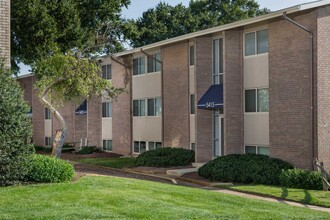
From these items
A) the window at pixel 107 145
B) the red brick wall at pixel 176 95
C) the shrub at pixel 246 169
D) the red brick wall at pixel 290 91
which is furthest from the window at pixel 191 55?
the window at pixel 107 145

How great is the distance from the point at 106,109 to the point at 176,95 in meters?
9.82

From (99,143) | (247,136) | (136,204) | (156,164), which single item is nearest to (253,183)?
(247,136)

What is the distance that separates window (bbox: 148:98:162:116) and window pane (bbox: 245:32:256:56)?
8.46 metres

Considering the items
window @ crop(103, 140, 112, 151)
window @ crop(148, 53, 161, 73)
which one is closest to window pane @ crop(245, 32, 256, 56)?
window @ crop(148, 53, 161, 73)

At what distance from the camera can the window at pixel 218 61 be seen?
26.3m

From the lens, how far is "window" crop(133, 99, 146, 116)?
33.5m

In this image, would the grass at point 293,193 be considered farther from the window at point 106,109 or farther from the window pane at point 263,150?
the window at point 106,109

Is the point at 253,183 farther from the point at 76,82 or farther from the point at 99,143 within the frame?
the point at 99,143

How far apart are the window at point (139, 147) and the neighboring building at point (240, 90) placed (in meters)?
0.06

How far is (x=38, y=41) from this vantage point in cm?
2531

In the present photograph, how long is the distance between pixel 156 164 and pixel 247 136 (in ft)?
16.6

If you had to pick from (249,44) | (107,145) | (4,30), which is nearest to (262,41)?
(249,44)

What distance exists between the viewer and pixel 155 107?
32.2m

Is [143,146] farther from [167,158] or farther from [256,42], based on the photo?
[256,42]
